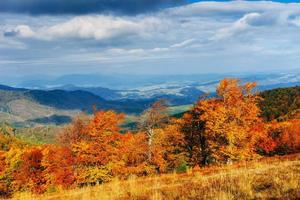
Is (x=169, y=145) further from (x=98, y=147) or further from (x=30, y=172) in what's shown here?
(x=30, y=172)

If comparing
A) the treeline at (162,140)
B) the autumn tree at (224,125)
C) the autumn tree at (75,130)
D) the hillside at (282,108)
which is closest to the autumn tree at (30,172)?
the autumn tree at (75,130)

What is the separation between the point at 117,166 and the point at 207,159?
16.4 metres

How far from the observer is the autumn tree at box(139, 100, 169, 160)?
6094cm

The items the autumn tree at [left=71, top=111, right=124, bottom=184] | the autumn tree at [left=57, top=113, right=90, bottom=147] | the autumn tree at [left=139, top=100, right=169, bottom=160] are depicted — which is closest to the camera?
the autumn tree at [left=71, top=111, right=124, bottom=184]

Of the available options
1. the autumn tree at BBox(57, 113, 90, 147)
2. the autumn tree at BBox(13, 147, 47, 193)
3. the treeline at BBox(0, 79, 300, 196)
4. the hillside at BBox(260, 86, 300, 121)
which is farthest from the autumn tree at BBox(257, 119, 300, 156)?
the autumn tree at BBox(13, 147, 47, 193)

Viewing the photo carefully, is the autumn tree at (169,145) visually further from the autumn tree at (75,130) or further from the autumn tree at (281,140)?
the autumn tree at (281,140)

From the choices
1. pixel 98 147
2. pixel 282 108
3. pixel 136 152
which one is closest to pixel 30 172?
pixel 98 147

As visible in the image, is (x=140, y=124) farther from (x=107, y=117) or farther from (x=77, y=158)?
(x=77, y=158)

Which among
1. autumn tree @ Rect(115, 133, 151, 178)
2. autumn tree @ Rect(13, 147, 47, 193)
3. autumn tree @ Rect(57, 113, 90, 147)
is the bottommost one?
autumn tree @ Rect(13, 147, 47, 193)

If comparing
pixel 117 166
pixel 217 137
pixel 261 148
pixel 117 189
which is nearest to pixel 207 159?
pixel 217 137

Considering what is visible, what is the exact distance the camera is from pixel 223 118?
192 feet

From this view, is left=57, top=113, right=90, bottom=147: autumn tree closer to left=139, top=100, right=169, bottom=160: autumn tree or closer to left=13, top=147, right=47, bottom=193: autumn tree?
left=139, top=100, right=169, bottom=160: autumn tree

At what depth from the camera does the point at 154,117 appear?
6131 cm

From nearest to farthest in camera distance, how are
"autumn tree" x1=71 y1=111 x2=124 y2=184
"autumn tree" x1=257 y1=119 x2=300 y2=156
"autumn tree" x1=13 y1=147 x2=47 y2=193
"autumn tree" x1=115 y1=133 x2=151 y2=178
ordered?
"autumn tree" x1=71 y1=111 x2=124 y2=184 < "autumn tree" x1=115 y1=133 x2=151 y2=178 < "autumn tree" x1=13 y1=147 x2=47 y2=193 < "autumn tree" x1=257 y1=119 x2=300 y2=156
